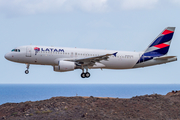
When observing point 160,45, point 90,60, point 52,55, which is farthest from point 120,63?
point 52,55

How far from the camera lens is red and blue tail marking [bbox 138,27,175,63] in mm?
43938

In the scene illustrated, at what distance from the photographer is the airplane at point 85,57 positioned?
1481 inches

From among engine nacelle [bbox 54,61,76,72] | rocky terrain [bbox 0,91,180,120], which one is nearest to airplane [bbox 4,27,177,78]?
engine nacelle [bbox 54,61,76,72]

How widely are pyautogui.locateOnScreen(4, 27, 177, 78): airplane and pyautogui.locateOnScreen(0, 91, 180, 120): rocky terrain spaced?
9.97 m

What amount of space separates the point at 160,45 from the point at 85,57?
45.1ft

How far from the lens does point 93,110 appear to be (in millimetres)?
24531

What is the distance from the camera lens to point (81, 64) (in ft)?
128

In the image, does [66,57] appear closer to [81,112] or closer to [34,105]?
[34,105]

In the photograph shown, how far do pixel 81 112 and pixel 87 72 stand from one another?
16.1 m

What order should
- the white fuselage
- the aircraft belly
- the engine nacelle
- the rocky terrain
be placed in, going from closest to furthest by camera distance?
the rocky terrain < the engine nacelle < the white fuselage < the aircraft belly

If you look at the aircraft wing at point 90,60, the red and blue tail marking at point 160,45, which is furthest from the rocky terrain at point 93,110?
the red and blue tail marking at point 160,45

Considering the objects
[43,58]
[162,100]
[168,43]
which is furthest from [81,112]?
[168,43]

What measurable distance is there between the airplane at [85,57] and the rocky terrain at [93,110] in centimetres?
997

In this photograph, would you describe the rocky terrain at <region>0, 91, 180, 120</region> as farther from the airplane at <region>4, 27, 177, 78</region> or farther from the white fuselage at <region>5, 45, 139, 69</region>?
the airplane at <region>4, 27, 177, 78</region>
